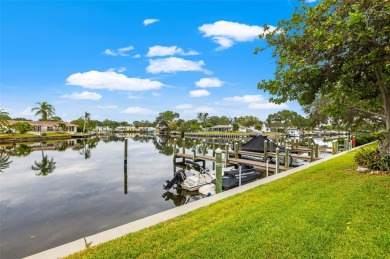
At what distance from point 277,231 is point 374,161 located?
6.72m

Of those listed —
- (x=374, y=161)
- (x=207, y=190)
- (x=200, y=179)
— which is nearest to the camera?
(x=374, y=161)

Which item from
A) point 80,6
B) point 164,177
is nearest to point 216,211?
point 164,177

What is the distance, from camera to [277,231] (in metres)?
4.04

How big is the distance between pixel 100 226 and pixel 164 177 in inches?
319

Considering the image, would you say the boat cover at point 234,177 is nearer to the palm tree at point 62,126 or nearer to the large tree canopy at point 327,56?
the large tree canopy at point 327,56

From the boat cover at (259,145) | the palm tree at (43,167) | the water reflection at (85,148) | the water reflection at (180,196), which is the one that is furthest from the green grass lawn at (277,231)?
the water reflection at (85,148)

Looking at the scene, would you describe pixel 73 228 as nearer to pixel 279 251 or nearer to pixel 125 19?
pixel 279 251

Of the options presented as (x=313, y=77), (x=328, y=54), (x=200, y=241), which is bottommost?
(x=200, y=241)

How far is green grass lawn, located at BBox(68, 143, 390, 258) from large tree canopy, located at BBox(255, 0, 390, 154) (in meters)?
3.40

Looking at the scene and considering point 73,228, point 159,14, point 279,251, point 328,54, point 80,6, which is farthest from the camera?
point 159,14

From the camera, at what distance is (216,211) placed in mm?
5543

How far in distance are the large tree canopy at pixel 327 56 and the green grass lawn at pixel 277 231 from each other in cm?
340

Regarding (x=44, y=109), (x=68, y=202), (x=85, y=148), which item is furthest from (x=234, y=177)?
(x=44, y=109)

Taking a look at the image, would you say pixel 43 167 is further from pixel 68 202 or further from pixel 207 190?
pixel 207 190
